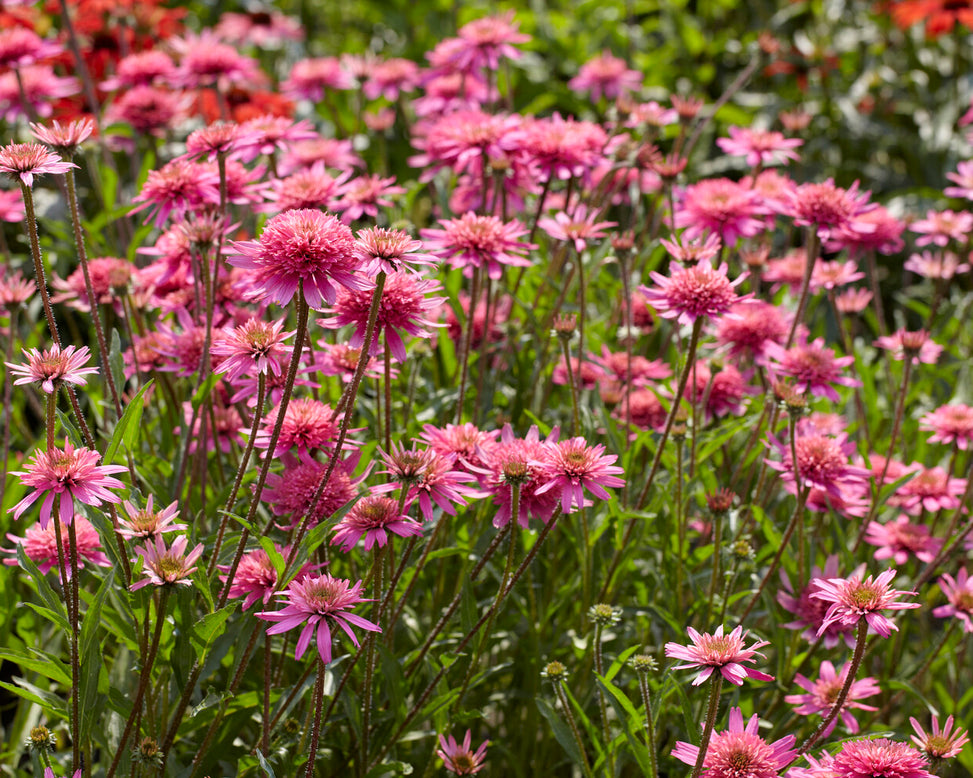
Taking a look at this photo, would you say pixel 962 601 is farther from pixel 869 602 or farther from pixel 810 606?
pixel 869 602

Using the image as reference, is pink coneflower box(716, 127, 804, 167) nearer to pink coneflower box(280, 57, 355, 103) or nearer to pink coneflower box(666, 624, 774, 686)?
pink coneflower box(280, 57, 355, 103)

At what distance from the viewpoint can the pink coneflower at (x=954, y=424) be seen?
2.40 meters

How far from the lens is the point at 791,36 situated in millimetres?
6223

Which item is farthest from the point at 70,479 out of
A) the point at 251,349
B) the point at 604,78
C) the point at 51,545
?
the point at 604,78

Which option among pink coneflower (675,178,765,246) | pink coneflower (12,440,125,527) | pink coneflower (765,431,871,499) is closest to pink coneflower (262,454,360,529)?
pink coneflower (12,440,125,527)

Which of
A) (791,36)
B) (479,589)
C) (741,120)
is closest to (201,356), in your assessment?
(479,589)

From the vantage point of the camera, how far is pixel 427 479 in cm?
166

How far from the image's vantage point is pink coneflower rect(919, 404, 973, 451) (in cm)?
240

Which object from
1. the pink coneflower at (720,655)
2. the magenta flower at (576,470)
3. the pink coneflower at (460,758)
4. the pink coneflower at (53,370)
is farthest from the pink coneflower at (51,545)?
the pink coneflower at (720,655)

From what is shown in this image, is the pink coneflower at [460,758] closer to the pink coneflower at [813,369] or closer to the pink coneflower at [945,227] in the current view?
the pink coneflower at [813,369]

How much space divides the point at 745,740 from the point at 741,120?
3997 millimetres

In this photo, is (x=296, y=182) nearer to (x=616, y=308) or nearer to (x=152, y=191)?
(x=152, y=191)

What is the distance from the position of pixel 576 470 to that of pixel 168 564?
0.63 metres

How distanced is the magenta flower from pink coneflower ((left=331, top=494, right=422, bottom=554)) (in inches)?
8.5
